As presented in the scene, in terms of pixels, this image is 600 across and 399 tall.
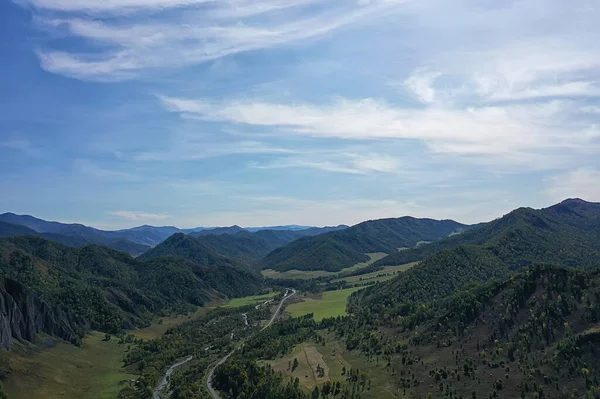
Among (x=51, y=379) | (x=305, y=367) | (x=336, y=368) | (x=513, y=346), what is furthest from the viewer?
(x=305, y=367)

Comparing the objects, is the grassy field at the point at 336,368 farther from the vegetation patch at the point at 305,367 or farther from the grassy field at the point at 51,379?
the grassy field at the point at 51,379

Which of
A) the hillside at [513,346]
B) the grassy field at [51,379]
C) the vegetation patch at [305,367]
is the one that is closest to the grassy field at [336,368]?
the vegetation patch at [305,367]

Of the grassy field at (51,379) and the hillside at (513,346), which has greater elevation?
the hillside at (513,346)

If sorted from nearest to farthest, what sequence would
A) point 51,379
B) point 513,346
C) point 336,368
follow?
point 513,346 → point 51,379 → point 336,368

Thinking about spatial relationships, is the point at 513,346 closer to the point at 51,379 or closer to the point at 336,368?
the point at 336,368

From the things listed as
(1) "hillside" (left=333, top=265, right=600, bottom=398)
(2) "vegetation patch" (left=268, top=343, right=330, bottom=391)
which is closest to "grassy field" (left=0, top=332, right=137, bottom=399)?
(2) "vegetation patch" (left=268, top=343, right=330, bottom=391)

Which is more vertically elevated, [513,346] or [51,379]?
[513,346]

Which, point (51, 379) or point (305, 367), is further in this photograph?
point (305, 367)

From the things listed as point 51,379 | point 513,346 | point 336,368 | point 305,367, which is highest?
point 513,346

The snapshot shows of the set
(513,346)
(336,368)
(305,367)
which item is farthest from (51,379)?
(513,346)

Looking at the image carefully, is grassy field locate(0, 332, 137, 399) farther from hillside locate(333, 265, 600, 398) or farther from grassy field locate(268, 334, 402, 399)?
hillside locate(333, 265, 600, 398)

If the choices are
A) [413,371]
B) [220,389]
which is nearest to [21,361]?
[220,389]

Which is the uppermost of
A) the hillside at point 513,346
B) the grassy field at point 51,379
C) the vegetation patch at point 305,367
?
the hillside at point 513,346
